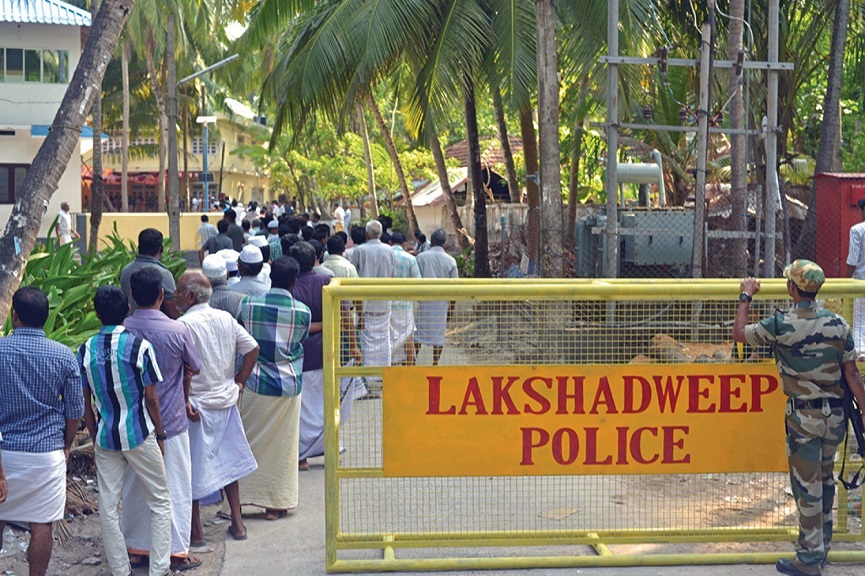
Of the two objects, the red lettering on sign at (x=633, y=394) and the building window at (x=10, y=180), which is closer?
the red lettering on sign at (x=633, y=394)

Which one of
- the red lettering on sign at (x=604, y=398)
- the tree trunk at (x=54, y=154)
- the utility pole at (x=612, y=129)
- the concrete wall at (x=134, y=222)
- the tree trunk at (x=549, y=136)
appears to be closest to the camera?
the red lettering on sign at (x=604, y=398)

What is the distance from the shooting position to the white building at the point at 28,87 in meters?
29.2

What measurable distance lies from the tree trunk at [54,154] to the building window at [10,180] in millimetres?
23067

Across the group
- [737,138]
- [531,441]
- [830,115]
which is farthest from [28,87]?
[531,441]

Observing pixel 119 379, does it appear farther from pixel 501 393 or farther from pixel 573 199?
pixel 573 199

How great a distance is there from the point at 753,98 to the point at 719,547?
1223 centimetres

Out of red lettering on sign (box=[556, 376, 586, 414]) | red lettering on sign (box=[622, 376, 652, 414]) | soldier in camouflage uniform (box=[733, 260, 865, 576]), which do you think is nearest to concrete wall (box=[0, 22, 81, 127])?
red lettering on sign (box=[556, 376, 586, 414])

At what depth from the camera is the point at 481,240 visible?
1925cm

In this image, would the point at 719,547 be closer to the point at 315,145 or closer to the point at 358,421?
the point at 358,421

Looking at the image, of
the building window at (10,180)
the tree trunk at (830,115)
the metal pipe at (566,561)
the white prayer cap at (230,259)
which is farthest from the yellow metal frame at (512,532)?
the building window at (10,180)

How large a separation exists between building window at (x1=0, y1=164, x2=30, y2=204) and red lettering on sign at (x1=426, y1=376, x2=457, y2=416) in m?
26.4

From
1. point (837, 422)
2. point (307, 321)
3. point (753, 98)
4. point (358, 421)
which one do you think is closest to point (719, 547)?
point (837, 422)

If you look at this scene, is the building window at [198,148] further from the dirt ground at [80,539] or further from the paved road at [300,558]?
the paved road at [300,558]

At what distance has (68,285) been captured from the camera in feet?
31.4
